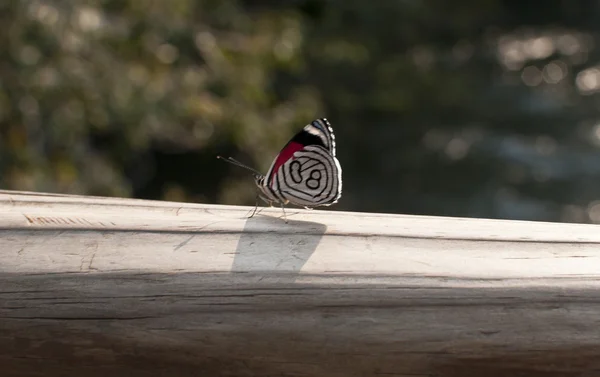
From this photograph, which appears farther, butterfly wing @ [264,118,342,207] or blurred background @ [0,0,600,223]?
blurred background @ [0,0,600,223]

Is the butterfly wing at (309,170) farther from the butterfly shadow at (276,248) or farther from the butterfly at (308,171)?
the butterfly shadow at (276,248)

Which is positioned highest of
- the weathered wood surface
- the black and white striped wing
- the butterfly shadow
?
the butterfly shadow

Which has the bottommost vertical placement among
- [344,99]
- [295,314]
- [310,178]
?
[344,99]

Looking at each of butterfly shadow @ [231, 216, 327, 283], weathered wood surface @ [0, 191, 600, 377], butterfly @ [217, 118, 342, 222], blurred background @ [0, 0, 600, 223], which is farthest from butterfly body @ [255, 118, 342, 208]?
blurred background @ [0, 0, 600, 223]

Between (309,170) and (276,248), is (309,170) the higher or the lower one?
the lower one

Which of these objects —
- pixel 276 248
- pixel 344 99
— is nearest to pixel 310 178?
pixel 276 248

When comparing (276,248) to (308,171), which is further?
(308,171)

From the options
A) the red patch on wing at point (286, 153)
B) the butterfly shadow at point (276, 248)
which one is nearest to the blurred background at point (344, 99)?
the red patch on wing at point (286, 153)

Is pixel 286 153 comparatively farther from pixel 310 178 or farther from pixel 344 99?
pixel 344 99

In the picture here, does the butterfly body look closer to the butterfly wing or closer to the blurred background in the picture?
the butterfly wing
